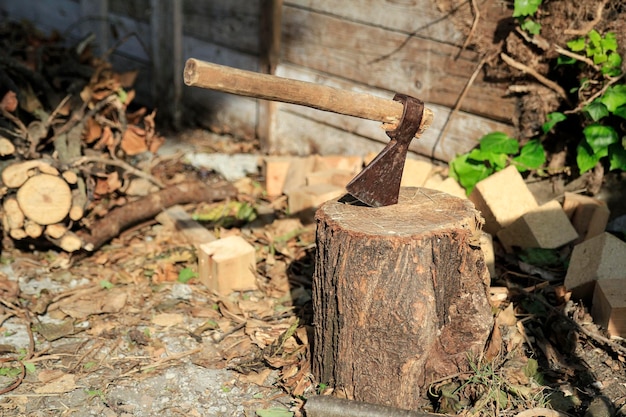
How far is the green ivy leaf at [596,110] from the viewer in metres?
3.82

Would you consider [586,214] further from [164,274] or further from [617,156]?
[164,274]

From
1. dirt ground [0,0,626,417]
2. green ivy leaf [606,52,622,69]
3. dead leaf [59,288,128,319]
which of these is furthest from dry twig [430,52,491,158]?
dead leaf [59,288,128,319]

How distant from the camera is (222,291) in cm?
396

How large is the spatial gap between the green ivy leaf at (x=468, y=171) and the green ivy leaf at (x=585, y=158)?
0.54m

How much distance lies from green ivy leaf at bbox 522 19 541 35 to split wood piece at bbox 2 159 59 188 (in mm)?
2855

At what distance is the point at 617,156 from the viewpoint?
390 centimetres

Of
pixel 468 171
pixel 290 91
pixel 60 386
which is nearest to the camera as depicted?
pixel 290 91

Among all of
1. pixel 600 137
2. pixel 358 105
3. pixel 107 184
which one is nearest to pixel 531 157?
pixel 600 137

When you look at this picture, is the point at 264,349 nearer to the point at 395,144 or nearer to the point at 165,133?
the point at 395,144

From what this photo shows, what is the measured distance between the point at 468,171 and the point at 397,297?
1.80 metres

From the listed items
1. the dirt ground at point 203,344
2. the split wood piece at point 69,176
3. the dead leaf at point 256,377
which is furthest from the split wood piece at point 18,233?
the dead leaf at point 256,377

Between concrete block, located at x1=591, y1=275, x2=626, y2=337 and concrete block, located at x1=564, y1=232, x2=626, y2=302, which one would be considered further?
concrete block, located at x1=564, y1=232, x2=626, y2=302

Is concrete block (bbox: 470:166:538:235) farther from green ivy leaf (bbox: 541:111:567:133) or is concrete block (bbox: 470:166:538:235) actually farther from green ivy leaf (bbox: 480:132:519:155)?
green ivy leaf (bbox: 541:111:567:133)

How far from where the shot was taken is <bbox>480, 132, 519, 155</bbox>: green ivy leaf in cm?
421
